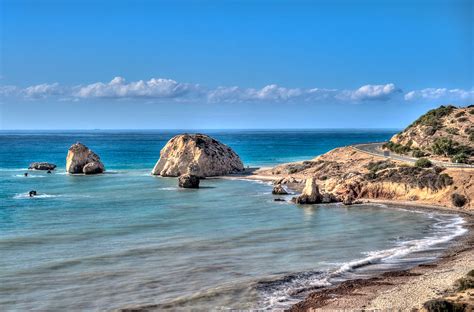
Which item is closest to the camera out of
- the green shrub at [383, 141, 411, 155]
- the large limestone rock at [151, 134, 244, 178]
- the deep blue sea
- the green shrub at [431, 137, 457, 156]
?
the deep blue sea

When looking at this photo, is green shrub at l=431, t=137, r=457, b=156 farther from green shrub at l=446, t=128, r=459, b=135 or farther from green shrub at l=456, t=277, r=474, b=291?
green shrub at l=456, t=277, r=474, b=291

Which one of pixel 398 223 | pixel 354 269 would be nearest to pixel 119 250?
pixel 354 269

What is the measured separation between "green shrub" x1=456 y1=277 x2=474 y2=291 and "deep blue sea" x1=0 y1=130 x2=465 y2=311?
619cm

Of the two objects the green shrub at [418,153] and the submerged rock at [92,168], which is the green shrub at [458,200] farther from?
the submerged rock at [92,168]

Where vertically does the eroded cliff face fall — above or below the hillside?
below

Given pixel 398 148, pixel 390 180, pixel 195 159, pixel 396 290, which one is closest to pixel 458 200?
pixel 390 180

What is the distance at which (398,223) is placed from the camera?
4941 centimetres

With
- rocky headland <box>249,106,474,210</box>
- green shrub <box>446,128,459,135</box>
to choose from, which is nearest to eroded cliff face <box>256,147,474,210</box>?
rocky headland <box>249,106,474,210</box>

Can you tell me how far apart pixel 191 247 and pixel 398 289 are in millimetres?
15046

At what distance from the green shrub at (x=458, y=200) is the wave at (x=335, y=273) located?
10925mm

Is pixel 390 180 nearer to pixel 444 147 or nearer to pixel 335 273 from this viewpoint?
pixel 444 147

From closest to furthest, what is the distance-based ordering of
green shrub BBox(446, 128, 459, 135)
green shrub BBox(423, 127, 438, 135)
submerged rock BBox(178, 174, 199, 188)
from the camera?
submerged rock BBox(178, 174, 199, 188) → green shrub BBox(446, 128, 459, 135) → green shrub BBox(423, 127, 438, 135)

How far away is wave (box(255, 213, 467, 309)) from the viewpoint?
28866 mm

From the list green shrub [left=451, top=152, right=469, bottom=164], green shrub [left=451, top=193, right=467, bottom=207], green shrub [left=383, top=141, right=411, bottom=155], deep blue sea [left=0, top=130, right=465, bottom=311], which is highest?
green shrub [left=383, top=141, right=411, bottom=155]
